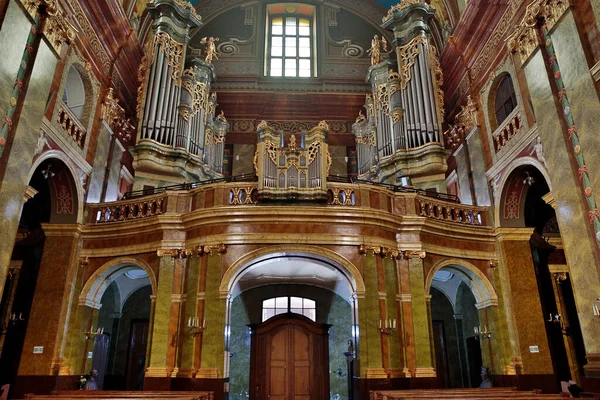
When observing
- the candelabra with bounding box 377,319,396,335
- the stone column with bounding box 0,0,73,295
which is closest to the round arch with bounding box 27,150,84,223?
the stone column with bounding box 0,0,73,295

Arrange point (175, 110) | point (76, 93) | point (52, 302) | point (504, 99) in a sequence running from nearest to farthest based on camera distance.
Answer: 1. point (52, 302)
2. point (76, 93)
3. point (504, 99)
4. point (175, 110)

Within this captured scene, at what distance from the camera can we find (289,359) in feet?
46.1

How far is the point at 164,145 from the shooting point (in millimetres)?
13594

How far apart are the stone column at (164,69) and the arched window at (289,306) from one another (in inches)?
227

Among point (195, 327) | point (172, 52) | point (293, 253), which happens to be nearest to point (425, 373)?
point (293, 253)

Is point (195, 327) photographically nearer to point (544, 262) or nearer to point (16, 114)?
point (16, 114)

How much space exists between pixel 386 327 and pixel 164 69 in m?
9.85

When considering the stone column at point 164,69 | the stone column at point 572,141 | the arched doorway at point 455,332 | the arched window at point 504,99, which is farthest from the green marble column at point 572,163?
the stone column at point 164,69

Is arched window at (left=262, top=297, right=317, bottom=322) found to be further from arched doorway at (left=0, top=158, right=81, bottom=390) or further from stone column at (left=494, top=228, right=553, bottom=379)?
arched doorway at (left=0, top=158, right=81, bottom=390)

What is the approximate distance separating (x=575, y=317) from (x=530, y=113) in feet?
20.3

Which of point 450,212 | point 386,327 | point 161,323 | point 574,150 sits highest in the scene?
point 450,212

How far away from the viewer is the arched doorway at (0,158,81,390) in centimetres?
1128

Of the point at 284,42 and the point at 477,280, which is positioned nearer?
the point at 477,280

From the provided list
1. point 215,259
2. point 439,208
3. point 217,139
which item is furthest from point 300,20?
point 215,259
